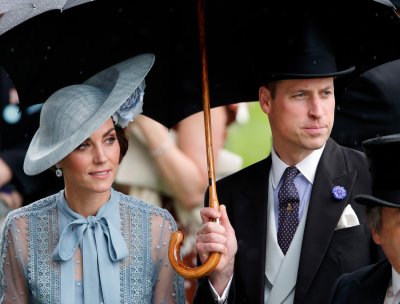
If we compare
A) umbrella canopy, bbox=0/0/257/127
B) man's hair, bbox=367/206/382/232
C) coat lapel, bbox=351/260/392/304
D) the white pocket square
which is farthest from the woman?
man's hair, bbox=367/206/382/232

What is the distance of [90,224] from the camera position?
6977 mm

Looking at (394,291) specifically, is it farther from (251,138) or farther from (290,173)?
(251,138)

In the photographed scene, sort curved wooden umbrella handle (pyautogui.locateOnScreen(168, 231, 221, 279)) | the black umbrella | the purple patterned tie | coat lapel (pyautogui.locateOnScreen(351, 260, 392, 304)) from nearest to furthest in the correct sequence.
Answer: coat lapel (pyautogui.locateOnScreen(351, 260, 392, 304)) → curved wooden umbrella handle (pyautogui.locateOnScreen(168, 231, 221, 279)) → the purple patterned tie → the black umbrella

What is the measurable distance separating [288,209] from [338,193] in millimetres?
256

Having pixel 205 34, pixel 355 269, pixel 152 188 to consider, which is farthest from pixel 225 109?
pixel 355 269

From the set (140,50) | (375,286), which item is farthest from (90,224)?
(375,286)

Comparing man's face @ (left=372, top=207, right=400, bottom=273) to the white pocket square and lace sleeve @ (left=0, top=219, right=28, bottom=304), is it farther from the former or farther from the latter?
lace sleeve @ (left=0, top=219, right=28, bottom=304)

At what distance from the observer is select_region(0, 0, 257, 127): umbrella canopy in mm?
7129

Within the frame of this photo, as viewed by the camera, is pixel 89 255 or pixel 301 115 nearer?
pixel 301 115

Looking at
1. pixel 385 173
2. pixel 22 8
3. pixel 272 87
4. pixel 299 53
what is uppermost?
pixel 22 8

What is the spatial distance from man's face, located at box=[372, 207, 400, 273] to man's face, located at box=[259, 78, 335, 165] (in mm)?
823

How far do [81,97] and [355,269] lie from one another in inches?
60.4

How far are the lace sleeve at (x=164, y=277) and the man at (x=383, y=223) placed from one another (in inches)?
39.9

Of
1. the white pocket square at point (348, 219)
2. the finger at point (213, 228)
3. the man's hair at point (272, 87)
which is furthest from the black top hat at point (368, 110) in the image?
the finger at point (213, 228)
